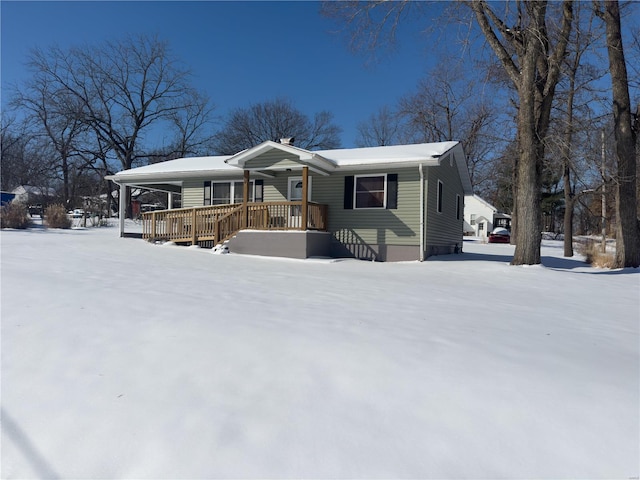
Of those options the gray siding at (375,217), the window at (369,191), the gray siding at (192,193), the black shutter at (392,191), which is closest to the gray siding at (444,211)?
the gray siding at (375,217)

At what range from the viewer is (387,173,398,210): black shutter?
1249 centimetres

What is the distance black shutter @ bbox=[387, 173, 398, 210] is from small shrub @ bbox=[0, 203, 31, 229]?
1424 cm

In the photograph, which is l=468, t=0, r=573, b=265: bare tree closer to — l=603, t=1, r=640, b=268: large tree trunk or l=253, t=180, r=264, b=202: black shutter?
l=603, t=1, r=640, b=268: large tree trunk

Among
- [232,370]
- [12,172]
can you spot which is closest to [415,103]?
[232,370]

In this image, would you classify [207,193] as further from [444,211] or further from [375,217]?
[444,211]

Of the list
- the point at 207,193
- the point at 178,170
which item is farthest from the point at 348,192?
the point at 178,170

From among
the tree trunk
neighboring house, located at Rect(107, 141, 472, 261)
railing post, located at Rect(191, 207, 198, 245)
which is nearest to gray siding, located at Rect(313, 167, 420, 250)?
neighboring house, located at Rect(107, 141, 472, 261)

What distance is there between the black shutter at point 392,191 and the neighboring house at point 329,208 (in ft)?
0.10

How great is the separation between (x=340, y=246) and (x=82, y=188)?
2802 cm

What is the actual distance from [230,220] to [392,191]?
17.3ft

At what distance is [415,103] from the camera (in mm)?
30438

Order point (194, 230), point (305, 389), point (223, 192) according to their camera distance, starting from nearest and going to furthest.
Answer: point (305, 389) → point (194, 230) → point (223, 192)

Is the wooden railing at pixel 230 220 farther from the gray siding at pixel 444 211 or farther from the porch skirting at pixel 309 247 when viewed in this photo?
the gray siding at pixel 444 211

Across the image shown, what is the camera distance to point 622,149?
1167 centimetres
